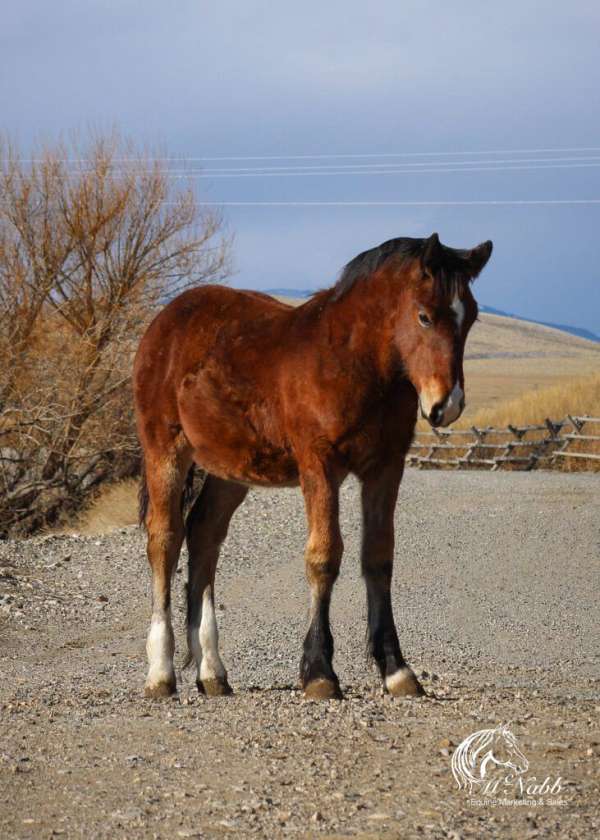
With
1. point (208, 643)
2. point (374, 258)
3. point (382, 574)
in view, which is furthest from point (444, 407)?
point (208, 643)

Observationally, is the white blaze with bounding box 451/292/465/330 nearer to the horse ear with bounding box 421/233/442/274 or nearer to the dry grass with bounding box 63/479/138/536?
the horse ear with bounding box 421/233/442/274

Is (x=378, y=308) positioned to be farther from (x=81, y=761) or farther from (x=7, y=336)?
(x=7, y=336)

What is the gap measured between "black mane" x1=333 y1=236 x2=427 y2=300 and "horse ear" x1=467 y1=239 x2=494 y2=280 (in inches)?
9.5

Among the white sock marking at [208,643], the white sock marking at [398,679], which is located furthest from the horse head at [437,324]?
the white sock marking at [208,643]

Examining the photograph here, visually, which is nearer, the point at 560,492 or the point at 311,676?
the point at 311,676

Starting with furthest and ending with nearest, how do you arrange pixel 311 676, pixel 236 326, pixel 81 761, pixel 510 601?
1. pixel 510 601
2. pixel 236 326
3. pixel 311 676
4. pixel 81 761

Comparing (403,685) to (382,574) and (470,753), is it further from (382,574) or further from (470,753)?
(470,753)

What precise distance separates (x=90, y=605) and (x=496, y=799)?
985 centimetres

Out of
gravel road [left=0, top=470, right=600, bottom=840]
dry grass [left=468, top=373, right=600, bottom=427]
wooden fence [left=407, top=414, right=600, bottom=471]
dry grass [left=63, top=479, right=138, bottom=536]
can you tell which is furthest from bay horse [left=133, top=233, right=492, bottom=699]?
dry grass [left=468, top=373, right=600, bottom=427]

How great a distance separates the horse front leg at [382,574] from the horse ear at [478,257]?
1062 millimetres

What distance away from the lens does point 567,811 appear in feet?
14.7

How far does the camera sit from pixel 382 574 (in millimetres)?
6418

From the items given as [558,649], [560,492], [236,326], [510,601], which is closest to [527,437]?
[560,492]

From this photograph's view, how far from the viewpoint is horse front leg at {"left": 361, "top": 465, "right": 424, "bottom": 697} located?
6.26 metres
